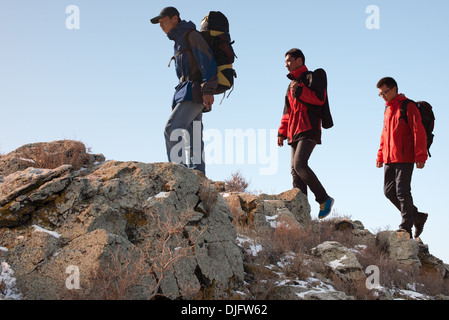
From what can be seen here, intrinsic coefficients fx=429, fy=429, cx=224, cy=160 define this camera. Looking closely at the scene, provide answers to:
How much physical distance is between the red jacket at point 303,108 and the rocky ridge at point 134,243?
6.12ft

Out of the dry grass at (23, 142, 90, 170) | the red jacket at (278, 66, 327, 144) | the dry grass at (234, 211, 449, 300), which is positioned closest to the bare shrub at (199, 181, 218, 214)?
the dry grass at (234, 211, 449, 300)

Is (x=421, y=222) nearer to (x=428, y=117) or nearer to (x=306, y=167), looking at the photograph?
(x=428, y=117)

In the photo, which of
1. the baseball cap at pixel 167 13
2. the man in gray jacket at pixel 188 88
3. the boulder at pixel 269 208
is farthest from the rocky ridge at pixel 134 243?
the baseball cap at pixel 167 13

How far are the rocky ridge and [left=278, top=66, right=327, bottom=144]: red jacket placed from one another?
1.87 meters

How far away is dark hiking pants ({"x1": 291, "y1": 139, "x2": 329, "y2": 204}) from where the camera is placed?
727 cm

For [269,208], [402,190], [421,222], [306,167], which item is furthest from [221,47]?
[421,222]

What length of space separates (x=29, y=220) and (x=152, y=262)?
1.37 m

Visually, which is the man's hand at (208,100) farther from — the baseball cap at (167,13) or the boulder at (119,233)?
the baseball cap at (167,13)

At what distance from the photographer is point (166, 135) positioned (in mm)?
6332

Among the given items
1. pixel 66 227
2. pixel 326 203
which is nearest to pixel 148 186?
pixel 66 227

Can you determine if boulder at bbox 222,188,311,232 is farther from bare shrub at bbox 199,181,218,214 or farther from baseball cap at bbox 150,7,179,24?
baseball cap at bbox 150,7,179,24

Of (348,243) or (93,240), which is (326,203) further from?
(93,240)

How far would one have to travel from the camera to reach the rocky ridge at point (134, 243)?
12.6ft

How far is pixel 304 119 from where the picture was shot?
7.26 metres
